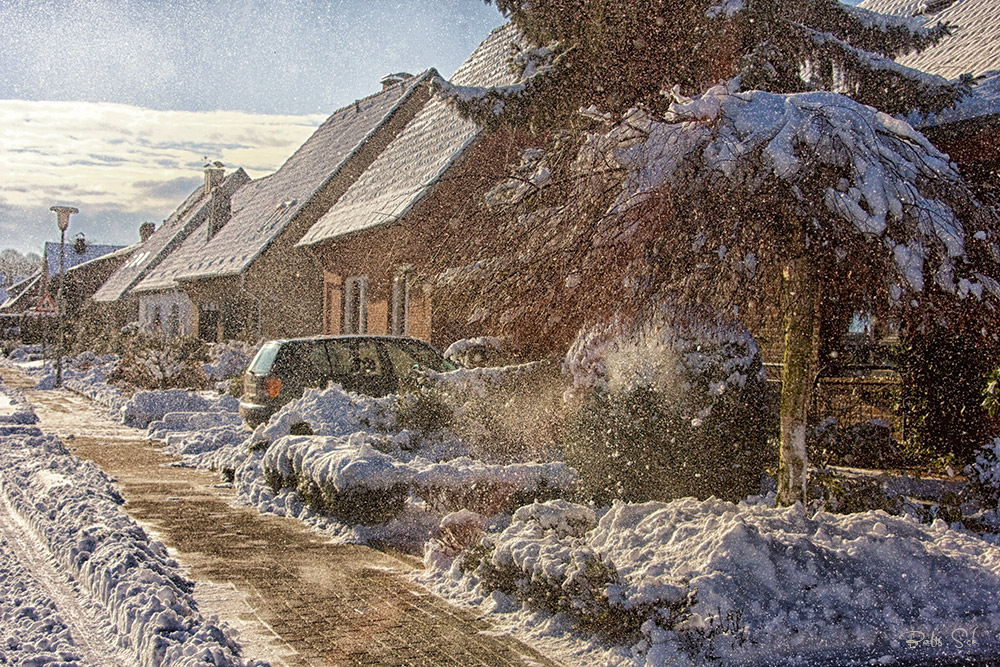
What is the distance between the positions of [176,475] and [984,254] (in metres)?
9.83

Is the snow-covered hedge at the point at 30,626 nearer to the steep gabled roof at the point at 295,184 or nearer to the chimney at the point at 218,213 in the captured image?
the steep gabled roof at the point at 295,184

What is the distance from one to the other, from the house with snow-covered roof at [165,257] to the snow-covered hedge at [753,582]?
32.6 meters

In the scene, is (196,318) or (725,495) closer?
(725,495)

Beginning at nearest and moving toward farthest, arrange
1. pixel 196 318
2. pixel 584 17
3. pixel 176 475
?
pixel 584 17, pixel 176 475, pixel 196 318

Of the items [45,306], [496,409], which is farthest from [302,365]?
[45,306]

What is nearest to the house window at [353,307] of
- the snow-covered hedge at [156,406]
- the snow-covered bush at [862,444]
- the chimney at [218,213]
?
the snow-covered hedge at [156,406]

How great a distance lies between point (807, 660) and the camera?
5.05 metres

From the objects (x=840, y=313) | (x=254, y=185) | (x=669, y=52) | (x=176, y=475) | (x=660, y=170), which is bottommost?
(x=176, y=475)

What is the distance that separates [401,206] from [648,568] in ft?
39.6

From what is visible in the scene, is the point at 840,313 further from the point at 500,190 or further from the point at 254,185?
the point at 254,185

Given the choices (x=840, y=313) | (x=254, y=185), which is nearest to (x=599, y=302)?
(x=840, y=313)

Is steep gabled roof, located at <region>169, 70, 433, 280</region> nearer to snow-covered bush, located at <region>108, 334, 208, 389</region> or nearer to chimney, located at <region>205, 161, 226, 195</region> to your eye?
snow-covered bush, located at <region>108, 334, 208, 389</region>

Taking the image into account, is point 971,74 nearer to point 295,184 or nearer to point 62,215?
point 295,184

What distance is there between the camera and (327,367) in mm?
13766
